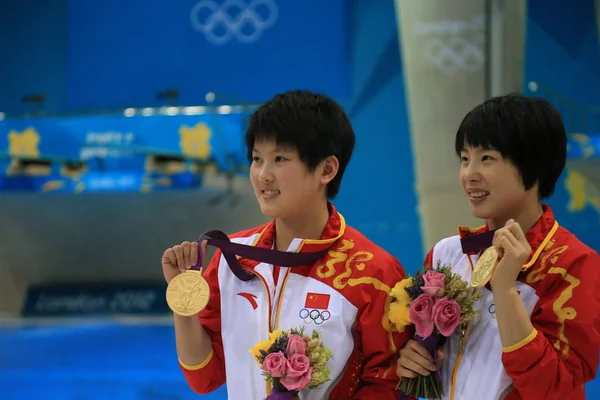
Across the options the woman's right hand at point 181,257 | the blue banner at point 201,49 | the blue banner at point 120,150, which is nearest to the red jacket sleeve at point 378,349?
the woman's right hand at point 181,257

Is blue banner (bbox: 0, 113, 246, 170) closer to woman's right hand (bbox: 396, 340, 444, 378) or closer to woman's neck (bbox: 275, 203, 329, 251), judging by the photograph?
woman's neck (bbox: 275, 203, 329, 251)

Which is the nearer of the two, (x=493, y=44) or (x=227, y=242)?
(x=227, y=242)

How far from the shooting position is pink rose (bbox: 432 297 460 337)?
1577 mm

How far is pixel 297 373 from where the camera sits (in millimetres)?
1571

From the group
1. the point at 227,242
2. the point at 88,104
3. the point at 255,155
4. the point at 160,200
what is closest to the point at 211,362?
the point at 227,242

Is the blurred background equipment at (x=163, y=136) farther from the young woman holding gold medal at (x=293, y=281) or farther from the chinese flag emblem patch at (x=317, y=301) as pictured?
the chinese flag emblem patch at (x=317, y=301)

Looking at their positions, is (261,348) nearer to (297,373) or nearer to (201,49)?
(297,373)

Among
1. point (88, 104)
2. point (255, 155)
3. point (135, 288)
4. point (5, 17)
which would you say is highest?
point (5, 17)

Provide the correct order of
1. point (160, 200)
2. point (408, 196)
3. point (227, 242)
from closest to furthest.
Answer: point (227, 242) < point (408, 196) < point (160, 200)

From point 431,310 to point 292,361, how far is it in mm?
341

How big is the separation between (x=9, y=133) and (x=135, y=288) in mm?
2331

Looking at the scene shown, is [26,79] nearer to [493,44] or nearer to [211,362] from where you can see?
[493,44]

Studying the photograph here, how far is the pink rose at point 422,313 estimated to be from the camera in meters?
1.60

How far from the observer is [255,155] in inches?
72.8
